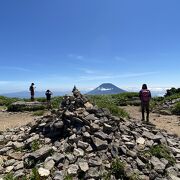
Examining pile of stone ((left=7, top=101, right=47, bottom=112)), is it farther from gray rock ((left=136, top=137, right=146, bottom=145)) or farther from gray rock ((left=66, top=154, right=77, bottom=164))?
gray rock ((left=66, top=154, right=77, bottom=164))

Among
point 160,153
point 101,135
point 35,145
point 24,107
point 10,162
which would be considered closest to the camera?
point 10,162

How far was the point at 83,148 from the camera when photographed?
40.7 feet

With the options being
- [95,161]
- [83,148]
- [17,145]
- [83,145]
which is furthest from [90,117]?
[17,145]

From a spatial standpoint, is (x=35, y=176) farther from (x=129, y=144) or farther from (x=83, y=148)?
(x=129, y=144)

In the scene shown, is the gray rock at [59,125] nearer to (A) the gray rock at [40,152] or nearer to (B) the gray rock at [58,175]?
(A) the gray rock at [40,152]

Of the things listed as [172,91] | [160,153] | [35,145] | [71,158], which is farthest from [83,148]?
[172,91]

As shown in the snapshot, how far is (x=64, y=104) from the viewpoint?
17828mm

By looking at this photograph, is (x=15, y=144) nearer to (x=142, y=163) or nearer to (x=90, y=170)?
(x=90, y=170)

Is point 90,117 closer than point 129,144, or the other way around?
point 129,144

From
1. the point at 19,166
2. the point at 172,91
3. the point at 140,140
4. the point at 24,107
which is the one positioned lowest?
the point at 19,166

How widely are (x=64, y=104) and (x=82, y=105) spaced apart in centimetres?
165

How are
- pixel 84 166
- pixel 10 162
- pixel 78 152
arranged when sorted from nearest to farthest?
1. pixel 84 166
2. pixel 78 152
3. pixel 10 162

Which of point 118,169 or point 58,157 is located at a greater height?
point 58,157

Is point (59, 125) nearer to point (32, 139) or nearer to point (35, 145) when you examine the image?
point (32, 139)
